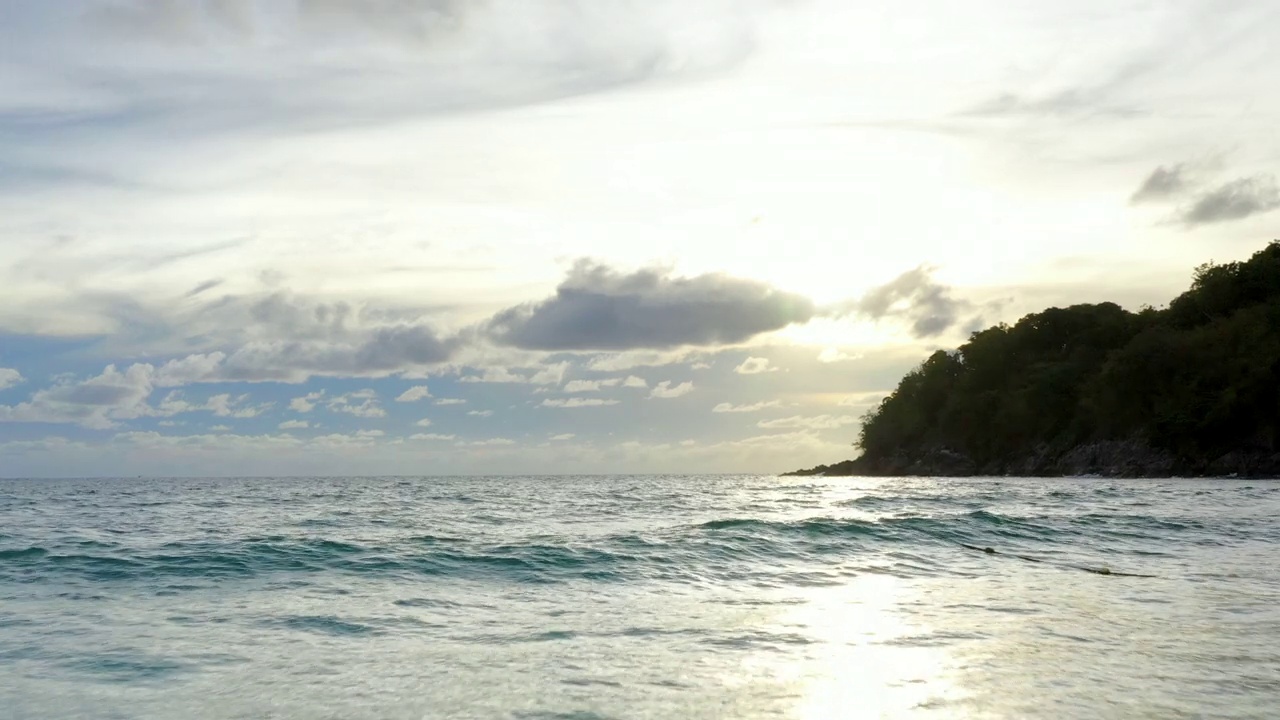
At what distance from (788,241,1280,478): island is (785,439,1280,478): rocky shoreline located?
17 centimetres

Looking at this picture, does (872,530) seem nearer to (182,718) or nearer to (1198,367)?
(182,718)

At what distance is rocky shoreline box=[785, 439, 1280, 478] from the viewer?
301 ft

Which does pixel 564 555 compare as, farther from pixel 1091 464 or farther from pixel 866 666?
pixel 1091 464

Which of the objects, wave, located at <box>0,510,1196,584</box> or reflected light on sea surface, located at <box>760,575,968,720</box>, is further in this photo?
wave, located at <box>0,510,1196,584</box>

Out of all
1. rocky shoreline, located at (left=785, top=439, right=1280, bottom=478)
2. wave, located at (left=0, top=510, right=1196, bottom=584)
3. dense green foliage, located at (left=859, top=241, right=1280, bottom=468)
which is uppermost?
dense green foliage, located at (left=859, top=241, right=1280, bottom=468)

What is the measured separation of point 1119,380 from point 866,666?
351ft

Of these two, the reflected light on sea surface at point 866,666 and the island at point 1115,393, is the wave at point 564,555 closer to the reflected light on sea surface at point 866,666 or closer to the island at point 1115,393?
the reflected light on sea surface at point 866,666

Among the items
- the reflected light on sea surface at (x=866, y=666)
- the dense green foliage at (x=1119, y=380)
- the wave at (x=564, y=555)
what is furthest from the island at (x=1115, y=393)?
the reflected light on sea surface at (x=866, y=666)

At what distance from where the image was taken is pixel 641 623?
14.2 m

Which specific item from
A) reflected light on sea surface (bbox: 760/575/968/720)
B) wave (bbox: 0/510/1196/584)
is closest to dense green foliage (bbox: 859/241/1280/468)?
wave (bbox: 0/510/1196/584)

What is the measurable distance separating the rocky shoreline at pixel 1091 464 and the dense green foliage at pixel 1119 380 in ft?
3.23

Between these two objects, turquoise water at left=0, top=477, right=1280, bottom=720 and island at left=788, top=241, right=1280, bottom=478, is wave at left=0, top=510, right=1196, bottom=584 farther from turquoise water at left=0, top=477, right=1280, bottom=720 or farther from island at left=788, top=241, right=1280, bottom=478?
island at left=788, top=241, right=1280, bottom=478

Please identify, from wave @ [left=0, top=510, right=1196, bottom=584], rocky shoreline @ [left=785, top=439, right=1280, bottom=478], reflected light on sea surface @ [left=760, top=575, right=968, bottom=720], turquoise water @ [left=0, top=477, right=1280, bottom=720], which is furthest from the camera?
rocky shoreline @ [left=785, top=439, right=1280, bottom=478]

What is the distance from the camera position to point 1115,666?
1077 cm
